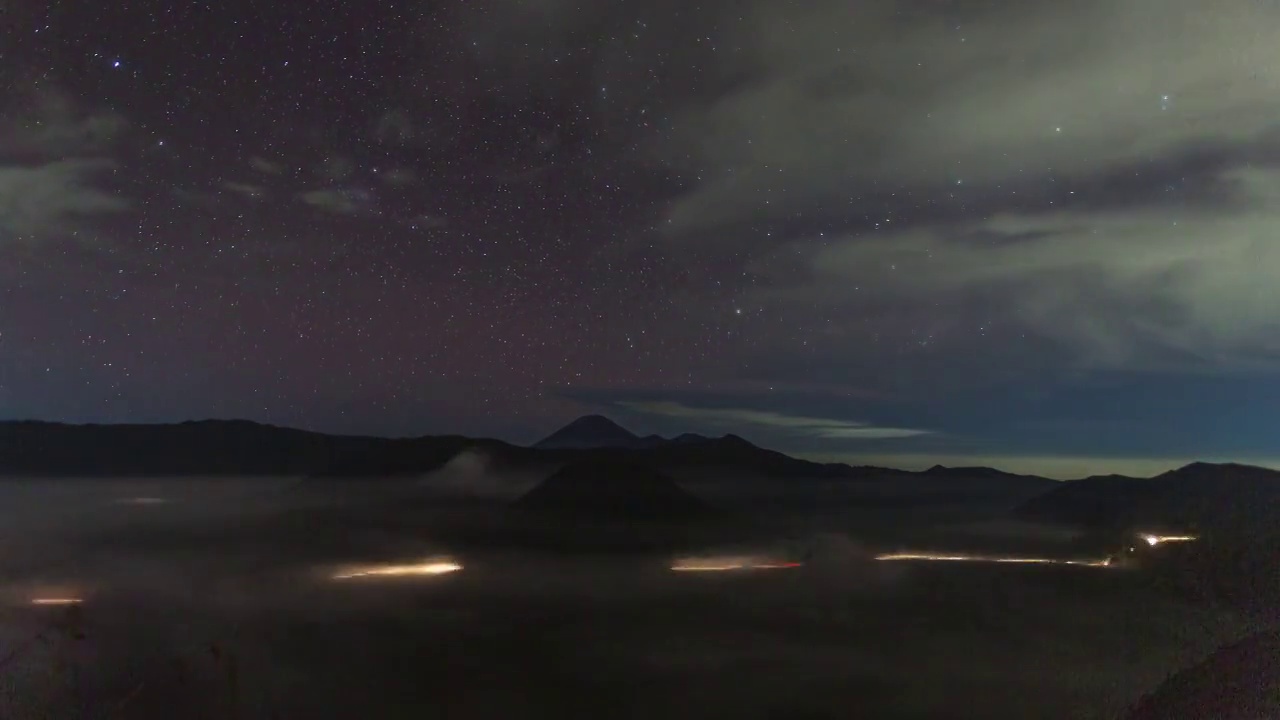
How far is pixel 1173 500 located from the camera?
121 meters

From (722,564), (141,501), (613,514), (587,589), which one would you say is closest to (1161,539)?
(722,564)

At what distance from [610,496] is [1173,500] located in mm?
102283

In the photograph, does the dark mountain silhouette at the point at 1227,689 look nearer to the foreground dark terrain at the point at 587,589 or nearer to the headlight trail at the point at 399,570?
the foreground dark terrain at the point at 587,589

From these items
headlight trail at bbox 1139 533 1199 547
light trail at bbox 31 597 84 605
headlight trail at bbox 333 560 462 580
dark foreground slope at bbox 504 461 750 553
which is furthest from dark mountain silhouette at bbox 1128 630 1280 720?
dark foreground slope at bbox 504 461 750 553

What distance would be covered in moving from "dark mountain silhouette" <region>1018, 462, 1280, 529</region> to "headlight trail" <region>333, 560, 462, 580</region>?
105 meters

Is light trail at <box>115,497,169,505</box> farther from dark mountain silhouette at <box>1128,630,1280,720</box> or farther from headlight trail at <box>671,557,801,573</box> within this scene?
dark mountain silhouette at <box>1128,630,1280,720</box>

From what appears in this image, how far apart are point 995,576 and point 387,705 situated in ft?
253

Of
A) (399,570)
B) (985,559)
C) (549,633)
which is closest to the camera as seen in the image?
(549,633)

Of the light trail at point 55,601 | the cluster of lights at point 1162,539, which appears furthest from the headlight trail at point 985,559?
the light trail at point 55,601

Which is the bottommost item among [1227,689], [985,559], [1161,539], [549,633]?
[985,559]

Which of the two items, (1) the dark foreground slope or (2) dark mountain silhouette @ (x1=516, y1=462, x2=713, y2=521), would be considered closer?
(1) the dark foreground slope

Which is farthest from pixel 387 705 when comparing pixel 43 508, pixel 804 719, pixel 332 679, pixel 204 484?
pixel 204 484

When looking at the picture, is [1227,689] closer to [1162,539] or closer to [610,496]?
[1162,539]

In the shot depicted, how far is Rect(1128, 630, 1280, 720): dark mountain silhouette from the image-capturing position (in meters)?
28.3
